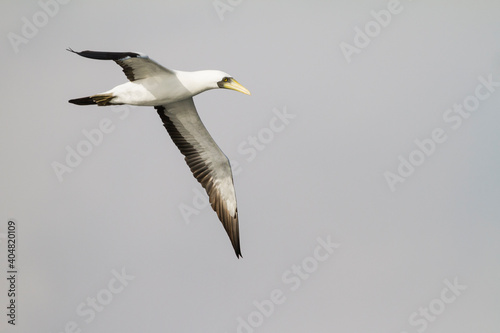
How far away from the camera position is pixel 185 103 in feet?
85.8

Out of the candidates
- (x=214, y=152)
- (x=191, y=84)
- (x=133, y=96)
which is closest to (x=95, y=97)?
(x=133, y=96)

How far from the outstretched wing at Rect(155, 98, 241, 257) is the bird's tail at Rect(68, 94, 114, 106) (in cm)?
232

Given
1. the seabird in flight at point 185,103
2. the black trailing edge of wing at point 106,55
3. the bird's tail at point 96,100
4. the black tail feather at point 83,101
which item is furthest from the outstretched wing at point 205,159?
the black trailing edge of wing at point 106,55

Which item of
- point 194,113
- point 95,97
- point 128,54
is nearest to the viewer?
point 128,54

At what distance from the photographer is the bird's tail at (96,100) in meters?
24.4

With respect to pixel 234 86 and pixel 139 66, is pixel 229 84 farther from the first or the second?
pixel 139 66

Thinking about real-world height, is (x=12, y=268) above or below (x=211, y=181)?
above

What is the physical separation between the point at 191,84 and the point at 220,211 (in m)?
4.15

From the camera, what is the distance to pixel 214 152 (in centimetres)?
2689

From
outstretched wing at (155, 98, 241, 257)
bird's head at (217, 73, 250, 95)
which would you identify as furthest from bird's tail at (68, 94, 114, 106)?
bird's head at (217, 73, 250, 95)

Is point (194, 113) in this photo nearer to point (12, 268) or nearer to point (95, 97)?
point (95, 97)

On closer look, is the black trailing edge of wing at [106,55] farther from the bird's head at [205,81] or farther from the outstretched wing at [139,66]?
the bird's head at [205,81]

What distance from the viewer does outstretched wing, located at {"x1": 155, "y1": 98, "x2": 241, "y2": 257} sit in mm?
26578

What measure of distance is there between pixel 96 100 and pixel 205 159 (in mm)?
4049
